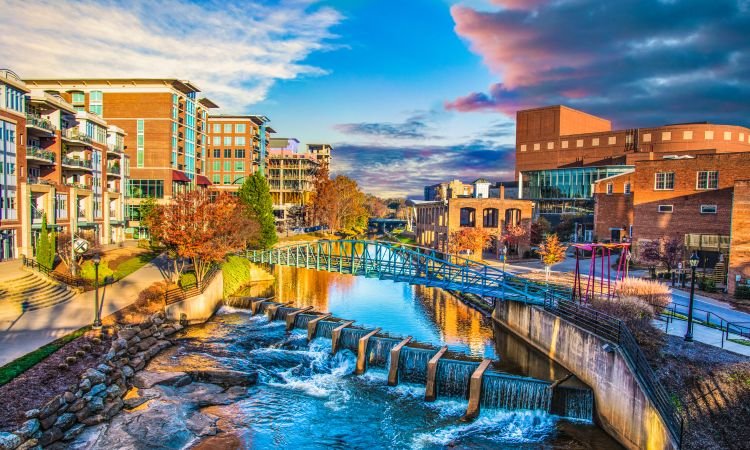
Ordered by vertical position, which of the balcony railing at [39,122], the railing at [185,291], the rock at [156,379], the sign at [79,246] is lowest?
the rock at [156,379]

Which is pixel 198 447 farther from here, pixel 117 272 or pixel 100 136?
pixel 100 136

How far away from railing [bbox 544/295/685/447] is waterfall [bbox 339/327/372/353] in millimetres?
10346

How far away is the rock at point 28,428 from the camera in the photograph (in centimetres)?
1418

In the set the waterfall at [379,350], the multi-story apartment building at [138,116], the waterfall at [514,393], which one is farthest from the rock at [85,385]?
the multi-story apartment building at [138,116]

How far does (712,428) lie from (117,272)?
39879mm

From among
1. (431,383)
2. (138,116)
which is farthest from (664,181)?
(138,116)

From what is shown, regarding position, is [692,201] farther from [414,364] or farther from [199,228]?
[199,228]

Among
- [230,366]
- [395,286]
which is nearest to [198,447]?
[230,366]

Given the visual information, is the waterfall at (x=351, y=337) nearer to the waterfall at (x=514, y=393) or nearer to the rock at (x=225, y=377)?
the rock at (x=225, y=377)

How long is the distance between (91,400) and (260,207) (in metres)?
37.2

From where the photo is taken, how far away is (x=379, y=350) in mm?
24781

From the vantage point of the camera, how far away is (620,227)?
53.3m

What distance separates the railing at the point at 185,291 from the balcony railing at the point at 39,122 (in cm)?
2118

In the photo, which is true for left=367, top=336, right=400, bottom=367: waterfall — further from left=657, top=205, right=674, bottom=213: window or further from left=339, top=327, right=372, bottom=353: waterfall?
left=657, top=205, right=674, bottom=213: window
